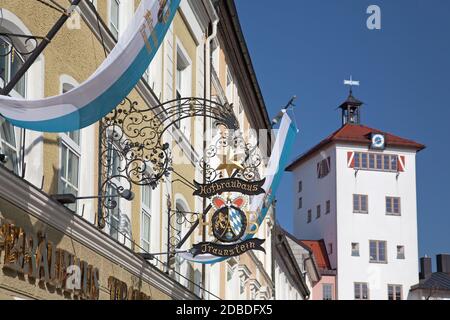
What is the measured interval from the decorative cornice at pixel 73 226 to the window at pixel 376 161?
73193 mm

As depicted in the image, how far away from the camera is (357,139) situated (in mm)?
90875

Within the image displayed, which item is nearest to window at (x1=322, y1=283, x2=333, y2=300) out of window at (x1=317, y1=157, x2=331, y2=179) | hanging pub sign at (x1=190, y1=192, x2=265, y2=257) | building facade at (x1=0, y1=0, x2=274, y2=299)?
window at (x1=317, y1=157, x2=331, y2=179)

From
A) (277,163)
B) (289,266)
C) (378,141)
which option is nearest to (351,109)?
→ (378,141)

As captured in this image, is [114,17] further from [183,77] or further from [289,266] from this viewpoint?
[289,266]

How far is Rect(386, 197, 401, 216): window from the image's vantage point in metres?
90.2

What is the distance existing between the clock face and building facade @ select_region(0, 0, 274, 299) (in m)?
67.9

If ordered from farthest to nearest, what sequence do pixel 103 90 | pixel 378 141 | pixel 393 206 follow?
pixel 378 141 < pixel 393 206 < pixel 103 90

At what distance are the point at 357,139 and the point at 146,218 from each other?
243 feet

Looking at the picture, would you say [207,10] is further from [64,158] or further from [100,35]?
[64,158]

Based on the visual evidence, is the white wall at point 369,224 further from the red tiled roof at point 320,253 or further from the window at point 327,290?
the window at point 327,290

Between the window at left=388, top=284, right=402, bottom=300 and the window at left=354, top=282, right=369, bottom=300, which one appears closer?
the window at left=354, top=282, right=369, bottom=300

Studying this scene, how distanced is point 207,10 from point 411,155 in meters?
70.0

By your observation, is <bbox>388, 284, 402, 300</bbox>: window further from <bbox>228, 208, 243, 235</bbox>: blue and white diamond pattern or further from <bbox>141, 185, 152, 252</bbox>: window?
<bbox>228, 208, 243, 235</bbox>: blue and white diamond pattern
